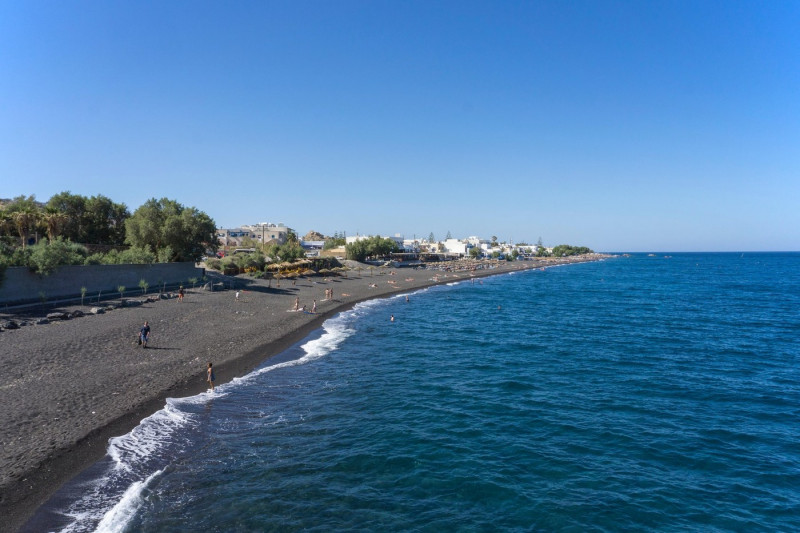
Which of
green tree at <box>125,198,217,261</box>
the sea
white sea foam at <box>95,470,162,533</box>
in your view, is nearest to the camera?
white sea foam at <box>95,470,162,533</box>

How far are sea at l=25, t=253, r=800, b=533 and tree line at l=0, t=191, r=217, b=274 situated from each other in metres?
28.5

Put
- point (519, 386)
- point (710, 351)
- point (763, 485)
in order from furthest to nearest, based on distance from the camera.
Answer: point (710, 351)
point (519, 386)
point (763, 485)

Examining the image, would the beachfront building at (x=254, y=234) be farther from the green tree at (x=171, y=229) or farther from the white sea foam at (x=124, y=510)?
the white sea foam at (x=124, y=510)

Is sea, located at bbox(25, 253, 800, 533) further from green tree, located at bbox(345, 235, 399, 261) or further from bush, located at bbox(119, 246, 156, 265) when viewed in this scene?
green tree, located at bbox(345, 235, 399, 261)

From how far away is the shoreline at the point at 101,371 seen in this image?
39.9ft

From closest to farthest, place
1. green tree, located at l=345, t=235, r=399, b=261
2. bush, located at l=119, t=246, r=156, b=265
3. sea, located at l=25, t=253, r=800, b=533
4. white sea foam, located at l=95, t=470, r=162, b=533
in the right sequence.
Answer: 1. white sea foam, located at l=95, t=470, r=162, b=533
2. sea, located at l=25, t=253, r=800, b=533
3. bush, located at l=119, t=246, r=156, b=265
4. green tree, located at l=345, t=235, r=399, b=261

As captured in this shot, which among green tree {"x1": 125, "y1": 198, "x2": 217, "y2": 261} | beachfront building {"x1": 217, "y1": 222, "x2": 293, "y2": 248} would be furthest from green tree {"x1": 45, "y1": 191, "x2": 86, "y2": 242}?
A: beachfront building {"x1": 217, "y1": 222, "x2": 293, "y2": 248}

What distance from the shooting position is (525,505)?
11.9 m

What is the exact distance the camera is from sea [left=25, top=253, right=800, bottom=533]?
36.9 feet

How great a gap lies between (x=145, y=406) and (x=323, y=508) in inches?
380

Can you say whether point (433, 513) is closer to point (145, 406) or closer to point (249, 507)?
point (249, 507)

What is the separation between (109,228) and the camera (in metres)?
55.5

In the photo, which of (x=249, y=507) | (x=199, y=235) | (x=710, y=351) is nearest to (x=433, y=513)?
(x=249, y=507)

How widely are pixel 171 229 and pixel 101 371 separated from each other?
33.6m
